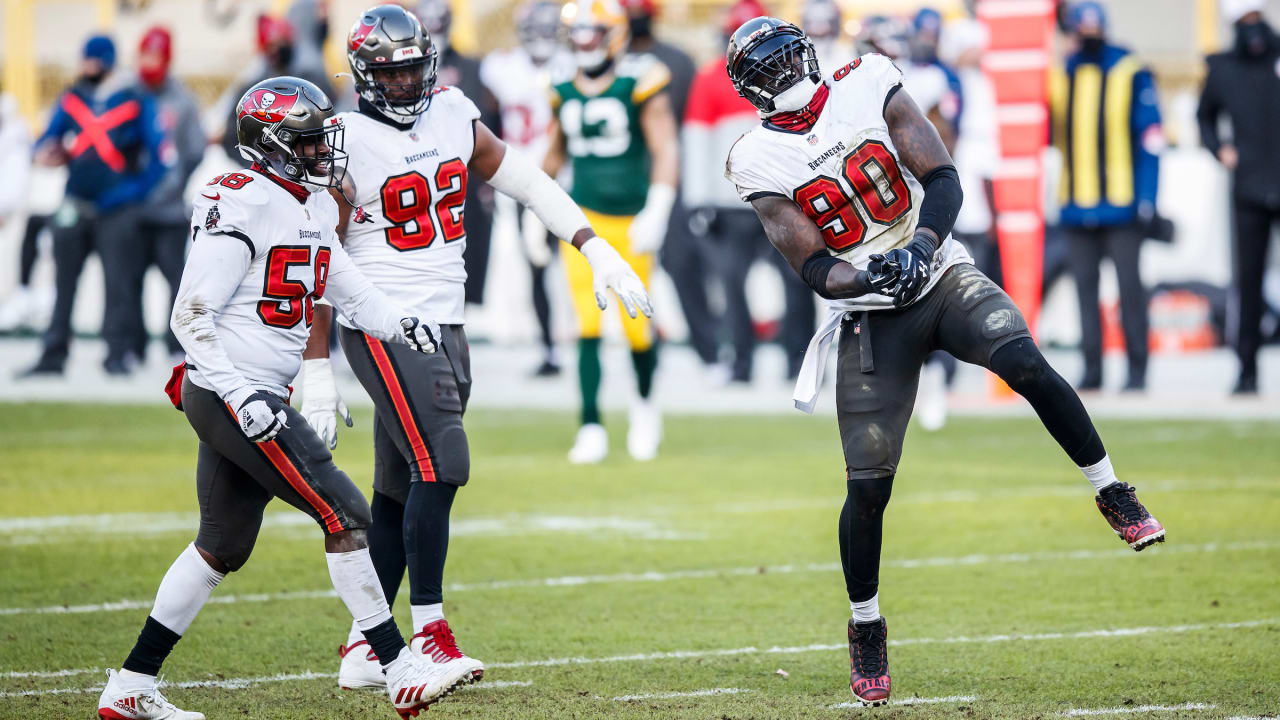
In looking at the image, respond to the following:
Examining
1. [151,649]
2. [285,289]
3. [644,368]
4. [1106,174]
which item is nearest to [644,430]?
[644,368]

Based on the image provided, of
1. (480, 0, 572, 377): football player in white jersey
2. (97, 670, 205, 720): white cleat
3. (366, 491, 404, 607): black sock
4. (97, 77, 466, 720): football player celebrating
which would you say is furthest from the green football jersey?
(97, 670, 205, 720): white cleat

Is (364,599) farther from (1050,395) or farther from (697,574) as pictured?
(697,574)

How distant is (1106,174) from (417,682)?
9135 mm

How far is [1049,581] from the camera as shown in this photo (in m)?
6.46

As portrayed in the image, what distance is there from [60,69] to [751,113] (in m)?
9.32

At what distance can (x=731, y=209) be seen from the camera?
14.3m

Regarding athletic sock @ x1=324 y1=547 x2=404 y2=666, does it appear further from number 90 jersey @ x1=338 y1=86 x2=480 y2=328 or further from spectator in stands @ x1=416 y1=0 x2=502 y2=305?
spectator in stands @ x1=416 y1=0 x2=502 y2=305

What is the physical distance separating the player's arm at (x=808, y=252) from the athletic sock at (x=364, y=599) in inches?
57.6

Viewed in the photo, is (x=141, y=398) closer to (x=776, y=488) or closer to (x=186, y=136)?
(x=186, y=136)

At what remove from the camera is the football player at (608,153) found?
31.5 ft

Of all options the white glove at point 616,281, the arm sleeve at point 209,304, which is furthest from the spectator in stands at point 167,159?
the arm sleeve at point 209,304

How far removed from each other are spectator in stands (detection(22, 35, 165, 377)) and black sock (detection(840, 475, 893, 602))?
9626 millimetres

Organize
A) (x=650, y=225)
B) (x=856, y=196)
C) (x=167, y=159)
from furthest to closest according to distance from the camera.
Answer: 1. (x=167, y=159)
2. (x=650, y=225)
3. (x=856, y=196)

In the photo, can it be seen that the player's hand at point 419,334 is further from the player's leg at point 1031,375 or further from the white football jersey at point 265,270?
the player's leg at point 1031,375
